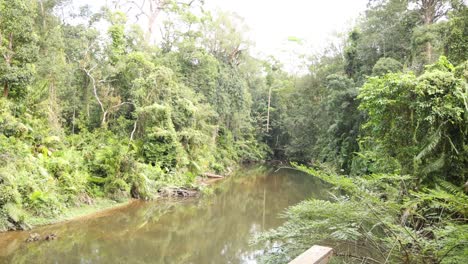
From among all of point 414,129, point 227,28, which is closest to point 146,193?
point 414,129

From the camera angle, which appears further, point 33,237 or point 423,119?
point 33,237

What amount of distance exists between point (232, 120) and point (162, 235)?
1694 cm

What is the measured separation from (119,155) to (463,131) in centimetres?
968

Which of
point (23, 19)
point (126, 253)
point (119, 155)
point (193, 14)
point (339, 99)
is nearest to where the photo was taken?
point (126, 253)

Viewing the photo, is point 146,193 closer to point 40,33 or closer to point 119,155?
point 119,155

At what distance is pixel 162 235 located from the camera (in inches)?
360

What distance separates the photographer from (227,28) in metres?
24.8

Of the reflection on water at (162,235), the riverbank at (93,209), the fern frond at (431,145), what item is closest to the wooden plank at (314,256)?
the fern frond at (431,145)

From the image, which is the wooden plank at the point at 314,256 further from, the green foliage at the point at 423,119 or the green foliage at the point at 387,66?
the green foliage at the point at 387,66

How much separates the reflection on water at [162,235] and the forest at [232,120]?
101 centimetres

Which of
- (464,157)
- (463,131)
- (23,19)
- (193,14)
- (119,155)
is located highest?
(193,14)

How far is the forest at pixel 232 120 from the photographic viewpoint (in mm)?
3477

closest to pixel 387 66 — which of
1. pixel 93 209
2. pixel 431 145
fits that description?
pixel 431 145

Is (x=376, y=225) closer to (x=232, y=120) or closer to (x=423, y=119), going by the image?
(x=423, y=119)
